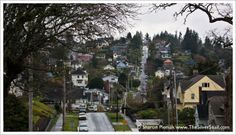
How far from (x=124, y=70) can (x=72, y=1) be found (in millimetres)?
3302

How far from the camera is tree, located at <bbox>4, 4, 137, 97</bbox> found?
7039 millimetres

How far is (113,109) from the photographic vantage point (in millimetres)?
15078

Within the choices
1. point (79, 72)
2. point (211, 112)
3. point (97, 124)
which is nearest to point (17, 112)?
point (97, 124)

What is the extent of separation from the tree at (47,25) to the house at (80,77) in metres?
1.20

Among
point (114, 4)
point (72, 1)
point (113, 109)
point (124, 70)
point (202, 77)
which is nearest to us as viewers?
point (72, 1)

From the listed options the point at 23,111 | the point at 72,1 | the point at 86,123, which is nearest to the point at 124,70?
the point at 86,123

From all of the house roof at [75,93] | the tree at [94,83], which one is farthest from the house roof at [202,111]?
the tree at [94,83]

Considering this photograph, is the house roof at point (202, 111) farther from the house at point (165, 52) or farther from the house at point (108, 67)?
the house at point (108, 67)

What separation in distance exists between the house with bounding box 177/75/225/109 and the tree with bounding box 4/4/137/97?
389 inches

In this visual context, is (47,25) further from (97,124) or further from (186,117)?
(186,117)

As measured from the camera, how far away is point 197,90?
1928cm

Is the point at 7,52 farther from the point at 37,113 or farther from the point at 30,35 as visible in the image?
the point at 37,113

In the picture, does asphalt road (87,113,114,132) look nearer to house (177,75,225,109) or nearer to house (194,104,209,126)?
house (194,104,209,126)

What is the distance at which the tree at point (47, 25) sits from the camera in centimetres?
704
